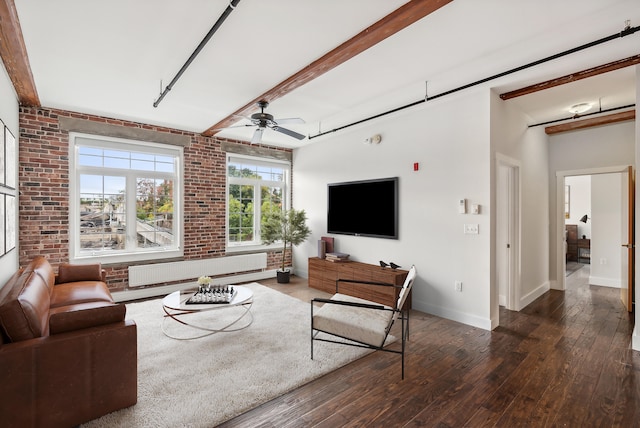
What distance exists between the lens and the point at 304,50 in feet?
8.55

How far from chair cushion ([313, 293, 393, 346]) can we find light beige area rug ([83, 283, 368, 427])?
12.3 inches

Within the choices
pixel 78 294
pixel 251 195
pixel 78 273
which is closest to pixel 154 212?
pixel 78 273

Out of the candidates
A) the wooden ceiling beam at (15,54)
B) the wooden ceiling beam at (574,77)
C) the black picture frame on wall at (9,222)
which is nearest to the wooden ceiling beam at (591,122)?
Result: the wooden ceiling beam at (574,77)

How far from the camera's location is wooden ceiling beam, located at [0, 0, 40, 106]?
2.07 m

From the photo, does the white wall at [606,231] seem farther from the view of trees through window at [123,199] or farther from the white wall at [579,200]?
the view of trees through window at [123,199]

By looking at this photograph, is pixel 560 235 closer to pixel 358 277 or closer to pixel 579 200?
pixel 358 277

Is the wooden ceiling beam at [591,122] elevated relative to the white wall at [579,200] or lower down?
elevated

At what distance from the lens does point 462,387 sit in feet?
7.61

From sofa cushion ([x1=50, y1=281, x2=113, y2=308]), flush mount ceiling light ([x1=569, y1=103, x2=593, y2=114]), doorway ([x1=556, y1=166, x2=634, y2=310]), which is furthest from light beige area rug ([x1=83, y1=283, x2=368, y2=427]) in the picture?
doorway ([x1=556, y1=166, x2=634, y2=310])

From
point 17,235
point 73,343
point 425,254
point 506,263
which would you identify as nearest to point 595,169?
point 506,263

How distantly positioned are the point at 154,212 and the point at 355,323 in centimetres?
398

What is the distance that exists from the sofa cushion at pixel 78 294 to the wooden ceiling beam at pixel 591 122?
6502 millimetres

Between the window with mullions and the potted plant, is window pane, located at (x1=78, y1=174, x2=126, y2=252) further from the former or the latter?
the potted plant

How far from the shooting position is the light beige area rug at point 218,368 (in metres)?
2.01
